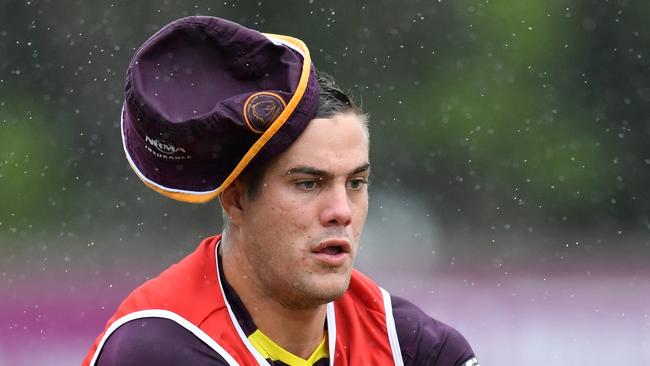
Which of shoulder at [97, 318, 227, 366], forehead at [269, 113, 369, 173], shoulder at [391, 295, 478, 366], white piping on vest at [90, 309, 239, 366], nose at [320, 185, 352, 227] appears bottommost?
shoulder at [97, 318, 227, 366]

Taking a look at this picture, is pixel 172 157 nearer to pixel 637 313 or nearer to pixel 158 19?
pixel 637 313

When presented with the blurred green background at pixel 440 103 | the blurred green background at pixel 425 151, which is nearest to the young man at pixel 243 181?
the blurred green background at pixel 425 151

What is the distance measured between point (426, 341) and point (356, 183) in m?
0.53

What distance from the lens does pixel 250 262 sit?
350cm

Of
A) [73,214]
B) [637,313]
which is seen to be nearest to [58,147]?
[73,214]

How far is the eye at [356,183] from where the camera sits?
344 cm

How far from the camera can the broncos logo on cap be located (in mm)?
3211

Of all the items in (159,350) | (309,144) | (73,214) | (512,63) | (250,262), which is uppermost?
(512,63)

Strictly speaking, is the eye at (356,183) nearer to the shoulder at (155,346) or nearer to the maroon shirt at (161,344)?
the maroon shirt at (161,344)

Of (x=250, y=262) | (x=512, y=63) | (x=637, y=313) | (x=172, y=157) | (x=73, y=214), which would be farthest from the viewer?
(x=512, y=63)

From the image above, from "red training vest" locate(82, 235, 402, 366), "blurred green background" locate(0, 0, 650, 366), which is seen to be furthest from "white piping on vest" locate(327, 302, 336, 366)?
"blurred green background" locate(0, 0, 650, 366)

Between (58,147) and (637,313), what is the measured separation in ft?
13.2

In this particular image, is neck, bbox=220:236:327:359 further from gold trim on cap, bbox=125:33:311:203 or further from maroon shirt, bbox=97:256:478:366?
gold trim on cap, bbox=125:33:311:203

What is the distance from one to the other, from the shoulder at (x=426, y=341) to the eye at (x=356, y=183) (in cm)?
48
